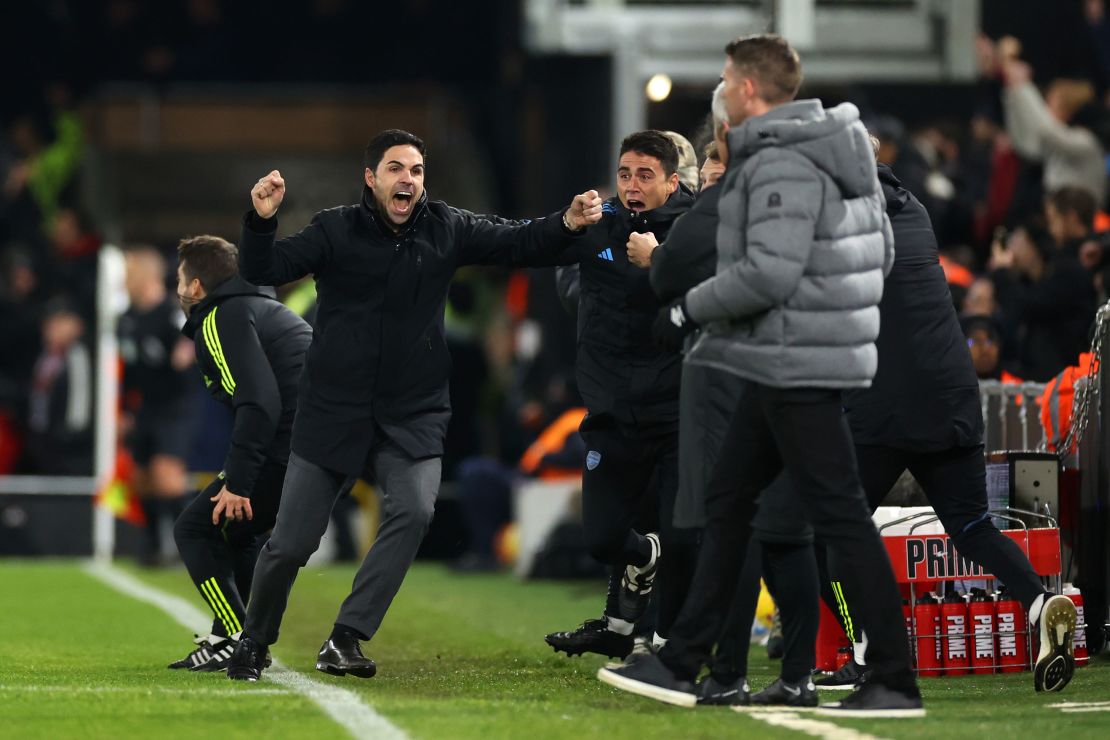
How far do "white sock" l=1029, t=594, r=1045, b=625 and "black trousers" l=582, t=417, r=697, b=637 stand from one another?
131 cm

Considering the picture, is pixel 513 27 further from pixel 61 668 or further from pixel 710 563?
pixel 710 563

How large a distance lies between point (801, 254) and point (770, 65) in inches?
24.7

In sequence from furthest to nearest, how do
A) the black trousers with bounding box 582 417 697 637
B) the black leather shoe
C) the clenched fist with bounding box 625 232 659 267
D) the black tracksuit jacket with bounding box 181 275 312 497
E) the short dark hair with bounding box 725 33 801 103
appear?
the black trousers with bounding box 582 417 697 637, the black tracksuit jacket with bounding box 181 275 312 497, the black leather shoe, the clenched fist with bounding box 625 232 659 267, the short dark hair with bounding box 725 33 801 103

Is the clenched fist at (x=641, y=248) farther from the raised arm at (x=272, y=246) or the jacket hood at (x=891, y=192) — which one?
the raised arm at (x=272, y=246)

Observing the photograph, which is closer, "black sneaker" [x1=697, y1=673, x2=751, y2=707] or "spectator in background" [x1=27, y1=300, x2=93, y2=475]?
"black sneaker" [x1=697, y1=673, x2=751, y2=707]

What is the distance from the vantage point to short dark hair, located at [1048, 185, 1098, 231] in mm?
10656

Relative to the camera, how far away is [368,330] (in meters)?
7.23

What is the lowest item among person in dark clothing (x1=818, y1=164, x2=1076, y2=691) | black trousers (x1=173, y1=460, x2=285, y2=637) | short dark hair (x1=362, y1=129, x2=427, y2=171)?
black trousers (x1=173, y1=460, x2=285, y2=637)

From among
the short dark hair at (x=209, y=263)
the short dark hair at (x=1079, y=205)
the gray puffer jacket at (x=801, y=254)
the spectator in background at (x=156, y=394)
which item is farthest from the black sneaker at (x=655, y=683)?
the spectator in background at (x=156, y=394)

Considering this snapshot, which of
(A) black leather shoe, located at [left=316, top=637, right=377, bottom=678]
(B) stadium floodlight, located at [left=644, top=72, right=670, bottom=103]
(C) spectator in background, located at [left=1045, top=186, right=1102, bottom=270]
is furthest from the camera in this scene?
(B) stadium floodlight, located at [left=644, top=72, right=670, bottom=103]

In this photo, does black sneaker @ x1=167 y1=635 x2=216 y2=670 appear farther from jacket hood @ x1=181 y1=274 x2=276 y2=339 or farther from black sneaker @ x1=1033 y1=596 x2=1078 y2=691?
black sneaker @ x1=1033 y1=596 x2=1078 y2=691

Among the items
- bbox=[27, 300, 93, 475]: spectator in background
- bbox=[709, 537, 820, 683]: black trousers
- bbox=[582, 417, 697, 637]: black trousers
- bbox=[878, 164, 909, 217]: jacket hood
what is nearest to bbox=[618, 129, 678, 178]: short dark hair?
bbox=[878, 164, 909, 217]: jacket hood

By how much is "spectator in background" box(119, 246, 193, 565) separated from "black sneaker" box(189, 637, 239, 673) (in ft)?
25.4

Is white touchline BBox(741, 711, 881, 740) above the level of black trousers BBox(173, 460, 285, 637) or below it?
below
